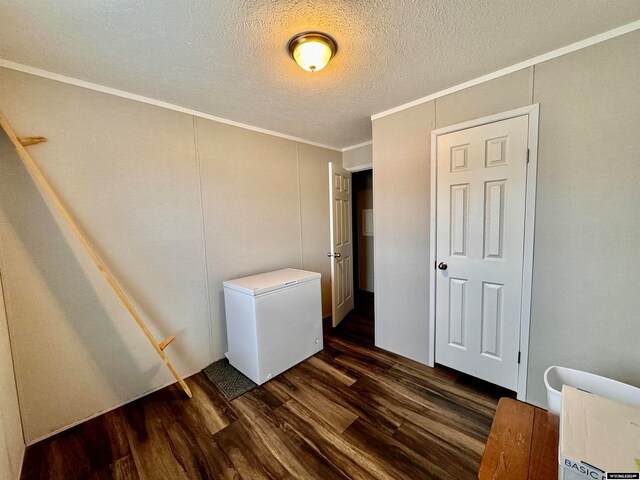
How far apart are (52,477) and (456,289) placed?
2821 mm

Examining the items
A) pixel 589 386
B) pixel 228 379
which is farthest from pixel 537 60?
pixel 228 379

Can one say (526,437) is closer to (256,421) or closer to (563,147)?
(256,421)

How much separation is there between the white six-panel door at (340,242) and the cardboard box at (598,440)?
230 cm

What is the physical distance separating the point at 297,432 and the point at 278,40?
2.36 m

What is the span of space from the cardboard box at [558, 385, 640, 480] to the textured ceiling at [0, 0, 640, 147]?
1691 millimetres

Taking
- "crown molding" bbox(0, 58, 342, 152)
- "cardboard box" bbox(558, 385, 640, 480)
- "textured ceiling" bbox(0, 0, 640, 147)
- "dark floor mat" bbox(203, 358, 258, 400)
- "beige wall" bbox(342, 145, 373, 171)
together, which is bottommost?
"dark floor mat" bbox(203, 358, 258, 400)

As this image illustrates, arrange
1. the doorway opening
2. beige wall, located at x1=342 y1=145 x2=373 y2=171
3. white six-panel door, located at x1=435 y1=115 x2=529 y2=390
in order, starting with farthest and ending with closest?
the doorway opening
beige wall, located at x1=342 y1=145 x2=373 y2=171
white six-panel door, located at x1=435 y1=115 x2=529 y2=390

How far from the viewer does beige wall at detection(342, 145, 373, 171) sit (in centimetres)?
328

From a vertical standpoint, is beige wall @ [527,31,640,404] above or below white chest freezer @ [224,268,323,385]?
above

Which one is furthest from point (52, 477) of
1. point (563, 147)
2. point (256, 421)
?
point (563, 147)

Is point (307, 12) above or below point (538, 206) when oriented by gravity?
above

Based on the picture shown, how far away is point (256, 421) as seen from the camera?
171 cm

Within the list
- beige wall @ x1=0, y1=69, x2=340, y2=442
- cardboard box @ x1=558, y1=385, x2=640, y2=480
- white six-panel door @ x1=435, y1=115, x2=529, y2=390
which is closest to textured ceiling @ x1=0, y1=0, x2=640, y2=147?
beige wall @ x1=0, y1=69, x2=340, y2=442

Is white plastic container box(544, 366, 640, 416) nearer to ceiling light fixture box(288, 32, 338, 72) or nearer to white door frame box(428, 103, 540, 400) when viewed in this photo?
white door frame box(428, 103, 540, 400)
